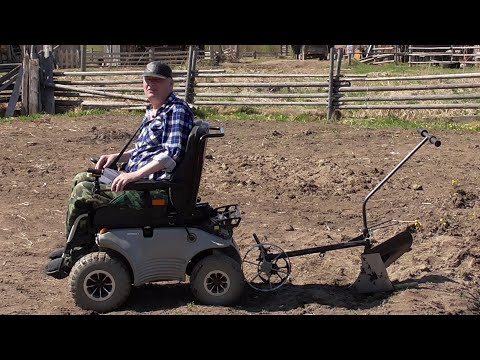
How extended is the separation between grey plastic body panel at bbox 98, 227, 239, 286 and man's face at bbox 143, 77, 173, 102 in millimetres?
893

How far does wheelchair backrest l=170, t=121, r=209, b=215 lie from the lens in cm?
456

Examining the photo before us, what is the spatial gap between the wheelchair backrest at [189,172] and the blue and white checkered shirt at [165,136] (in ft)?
0.21

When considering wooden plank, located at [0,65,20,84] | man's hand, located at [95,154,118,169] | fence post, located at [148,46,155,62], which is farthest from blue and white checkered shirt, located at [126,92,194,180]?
fence post, located at [148,46,155,62]

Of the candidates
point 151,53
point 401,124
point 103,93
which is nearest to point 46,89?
point 103,93

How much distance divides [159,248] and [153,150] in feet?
2.20

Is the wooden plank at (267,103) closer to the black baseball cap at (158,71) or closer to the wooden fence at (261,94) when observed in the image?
the wooden fence at (261,94)

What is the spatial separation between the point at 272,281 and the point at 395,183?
11.2ft

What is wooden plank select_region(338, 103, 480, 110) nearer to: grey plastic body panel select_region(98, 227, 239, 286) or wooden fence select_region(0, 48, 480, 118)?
wooden fence select_region(0, 48, 480, 118)

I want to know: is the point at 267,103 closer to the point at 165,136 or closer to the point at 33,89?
the point at 33,89

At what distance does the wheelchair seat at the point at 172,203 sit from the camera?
4.59 meters

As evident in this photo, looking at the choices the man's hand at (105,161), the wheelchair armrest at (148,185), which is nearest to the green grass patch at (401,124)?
the man's hand at (105,161)

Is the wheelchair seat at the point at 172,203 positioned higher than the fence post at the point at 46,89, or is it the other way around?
the fence post at the point at 46,89

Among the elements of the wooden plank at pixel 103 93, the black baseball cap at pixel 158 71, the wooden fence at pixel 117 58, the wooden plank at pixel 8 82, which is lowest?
the wooden plank at pixel 103 93

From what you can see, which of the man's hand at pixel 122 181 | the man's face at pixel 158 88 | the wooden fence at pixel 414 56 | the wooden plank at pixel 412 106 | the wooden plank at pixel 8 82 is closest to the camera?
the man's hand at pixel 122 181
